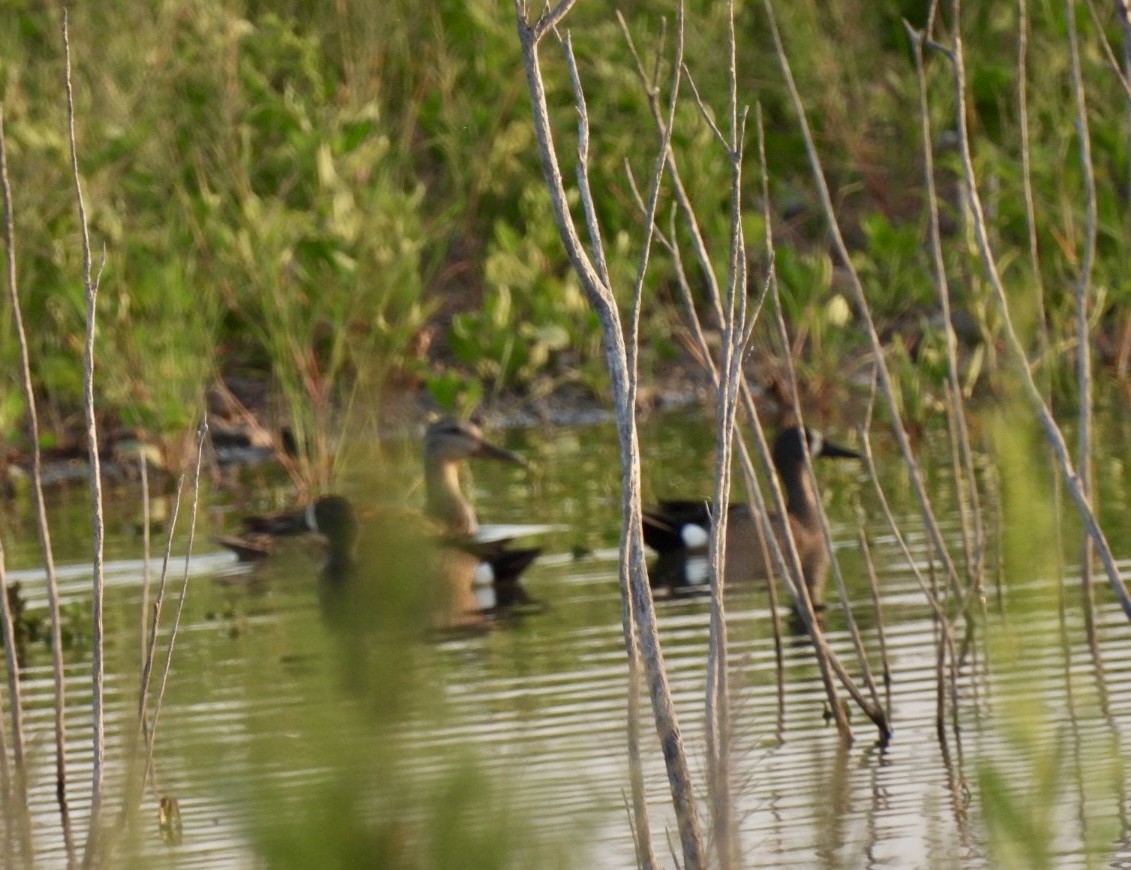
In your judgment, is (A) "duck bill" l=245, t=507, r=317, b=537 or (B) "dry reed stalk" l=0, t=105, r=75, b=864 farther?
(A) "duck bill" l=245, t=507, r=317, b=537

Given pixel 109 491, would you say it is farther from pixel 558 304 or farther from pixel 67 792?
pixel 67 792

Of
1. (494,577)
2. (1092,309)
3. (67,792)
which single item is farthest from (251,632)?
(1092,309)

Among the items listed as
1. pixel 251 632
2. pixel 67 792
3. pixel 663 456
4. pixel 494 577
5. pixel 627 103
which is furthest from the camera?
pixel 627 103

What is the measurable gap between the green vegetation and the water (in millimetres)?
1146

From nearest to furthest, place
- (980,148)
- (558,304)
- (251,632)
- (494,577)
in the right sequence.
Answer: (251,632), (494,577), (980,148), (558,304)

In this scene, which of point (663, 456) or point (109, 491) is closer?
point (663, 456)

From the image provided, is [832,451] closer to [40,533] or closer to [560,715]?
[560,715]

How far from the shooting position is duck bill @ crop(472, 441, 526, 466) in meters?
11.3

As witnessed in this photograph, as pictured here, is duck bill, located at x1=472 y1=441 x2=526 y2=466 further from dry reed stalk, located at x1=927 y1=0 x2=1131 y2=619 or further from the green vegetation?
dry reed stalk, located at x1=927 y1=0 x2=1131 y2=619

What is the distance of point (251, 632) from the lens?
808cm

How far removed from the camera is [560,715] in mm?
6094

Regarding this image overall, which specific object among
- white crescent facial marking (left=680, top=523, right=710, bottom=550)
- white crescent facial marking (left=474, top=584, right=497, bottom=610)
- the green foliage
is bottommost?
white crescent facial marking (left=474, top=584, right=497, bottom=610)

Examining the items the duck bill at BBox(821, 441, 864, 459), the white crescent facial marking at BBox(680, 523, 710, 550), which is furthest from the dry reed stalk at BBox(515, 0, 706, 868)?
the duck bill at BBox(821, 441, 864, 459)

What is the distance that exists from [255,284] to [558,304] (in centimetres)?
212
